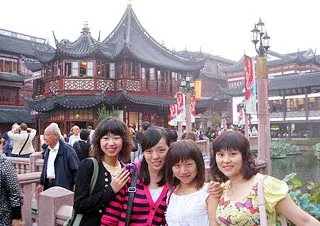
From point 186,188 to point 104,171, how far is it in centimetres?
58

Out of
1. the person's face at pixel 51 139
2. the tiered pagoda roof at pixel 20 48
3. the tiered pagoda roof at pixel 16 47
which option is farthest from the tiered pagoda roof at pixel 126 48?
the person's face at pixel 51 139

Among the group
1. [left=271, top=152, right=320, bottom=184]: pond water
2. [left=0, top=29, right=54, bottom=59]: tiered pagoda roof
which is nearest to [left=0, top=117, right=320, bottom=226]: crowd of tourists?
[left=271, top=152, right=320, bottom=184]: pond water

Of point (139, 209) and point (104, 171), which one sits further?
point (104, 171)

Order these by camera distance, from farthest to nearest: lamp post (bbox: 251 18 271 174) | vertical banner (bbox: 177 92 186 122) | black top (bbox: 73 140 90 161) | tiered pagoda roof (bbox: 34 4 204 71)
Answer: tiered pagoda roof (bbox: 34 4 204 71) < vertical banner (bbox: 177 92 186 122) < lamp post (bbox: 251 18 271 174) < black top (bbox: 73 140 90 161)

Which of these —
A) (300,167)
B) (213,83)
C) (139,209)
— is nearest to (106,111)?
(300,167)

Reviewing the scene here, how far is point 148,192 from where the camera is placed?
2.19 meters

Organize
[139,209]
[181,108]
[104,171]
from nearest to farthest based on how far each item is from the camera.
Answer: [139,209], [104,171], [181,108]

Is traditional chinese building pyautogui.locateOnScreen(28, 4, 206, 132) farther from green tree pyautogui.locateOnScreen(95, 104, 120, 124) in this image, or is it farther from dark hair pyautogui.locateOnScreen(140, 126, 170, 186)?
dark hair pyautogui.locateOnScreen(140, 126, 170, 186)

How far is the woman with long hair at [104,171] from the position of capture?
218 centimetres

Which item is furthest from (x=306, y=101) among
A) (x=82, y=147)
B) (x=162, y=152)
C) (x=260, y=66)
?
(x=162, y=152)

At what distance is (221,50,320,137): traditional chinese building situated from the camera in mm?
31453

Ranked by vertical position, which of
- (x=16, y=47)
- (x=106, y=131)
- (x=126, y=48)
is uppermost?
(x=16, y=47)

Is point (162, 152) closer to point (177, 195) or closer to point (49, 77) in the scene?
point (177, 195)

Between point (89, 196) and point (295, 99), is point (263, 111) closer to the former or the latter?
point (89, 196)
